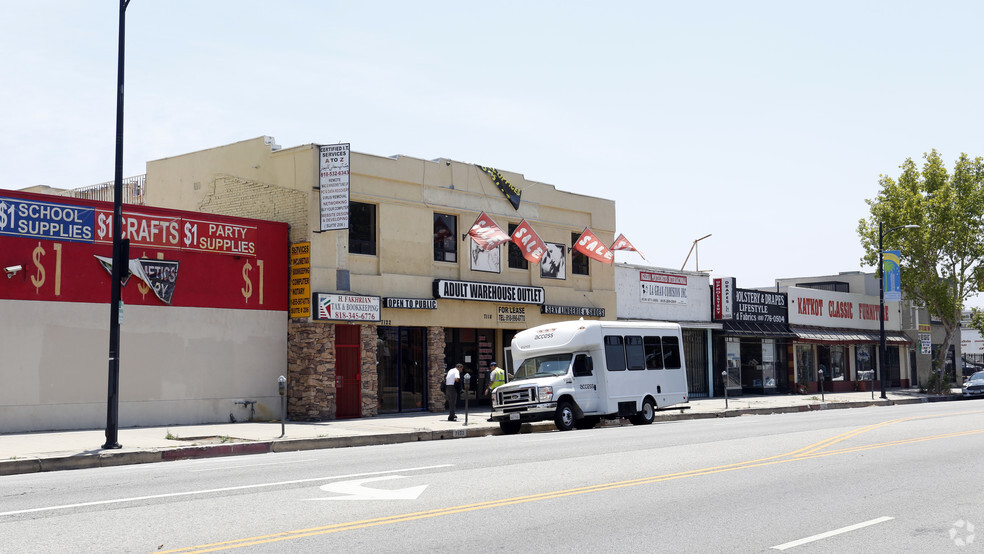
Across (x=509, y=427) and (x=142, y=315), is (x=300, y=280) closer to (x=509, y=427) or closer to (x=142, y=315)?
(x=142, y=315)

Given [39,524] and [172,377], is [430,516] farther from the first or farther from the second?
[172,377]

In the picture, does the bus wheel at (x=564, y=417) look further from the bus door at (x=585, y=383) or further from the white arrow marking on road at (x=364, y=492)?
the white arrow marking on road at (x=364, y=492)

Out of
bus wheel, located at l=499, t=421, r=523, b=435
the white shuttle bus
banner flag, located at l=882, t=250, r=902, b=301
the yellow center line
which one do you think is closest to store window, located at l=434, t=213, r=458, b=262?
the white shuttle bus

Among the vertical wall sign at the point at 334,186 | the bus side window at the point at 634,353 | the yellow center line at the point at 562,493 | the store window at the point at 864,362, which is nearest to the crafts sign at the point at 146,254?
the vertical wall sign at the point at 334,186

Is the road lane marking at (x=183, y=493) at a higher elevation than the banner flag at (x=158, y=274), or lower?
lower

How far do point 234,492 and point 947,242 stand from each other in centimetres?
4615

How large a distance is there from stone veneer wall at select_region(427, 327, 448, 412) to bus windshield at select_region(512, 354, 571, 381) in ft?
18.3

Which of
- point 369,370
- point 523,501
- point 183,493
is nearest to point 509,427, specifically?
point 369,370

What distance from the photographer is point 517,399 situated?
23375 millimetres

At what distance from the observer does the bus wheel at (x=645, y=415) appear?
2573 cm

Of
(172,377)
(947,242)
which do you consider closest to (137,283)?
(172,377)

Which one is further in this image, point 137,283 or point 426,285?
point 426,285

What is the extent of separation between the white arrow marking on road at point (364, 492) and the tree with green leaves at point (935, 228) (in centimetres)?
4189

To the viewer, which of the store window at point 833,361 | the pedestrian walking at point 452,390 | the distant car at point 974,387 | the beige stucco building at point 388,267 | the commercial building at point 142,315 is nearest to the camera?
the commercial building at point 142,315
